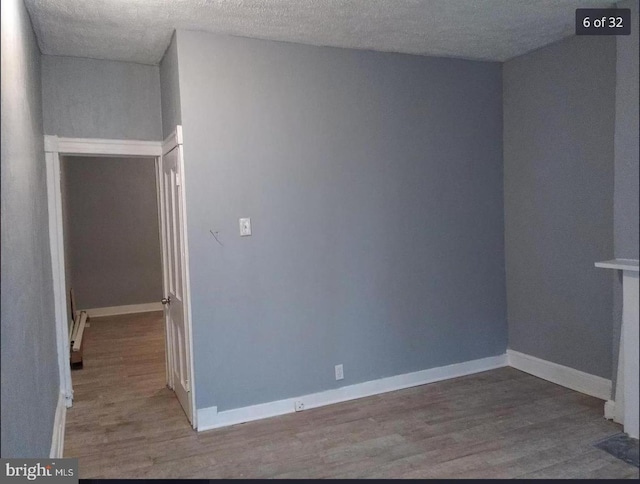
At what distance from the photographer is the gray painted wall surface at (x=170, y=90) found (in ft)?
10.4

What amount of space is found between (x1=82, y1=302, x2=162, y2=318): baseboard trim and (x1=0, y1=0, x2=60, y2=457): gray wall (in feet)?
14.8

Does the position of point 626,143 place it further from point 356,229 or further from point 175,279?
point 175,279

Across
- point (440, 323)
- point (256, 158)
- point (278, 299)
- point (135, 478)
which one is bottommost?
point (135, 478)

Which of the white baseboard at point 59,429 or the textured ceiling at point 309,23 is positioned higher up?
the textured ceiling at point 309,23

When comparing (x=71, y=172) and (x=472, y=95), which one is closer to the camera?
(x=472, y=95)

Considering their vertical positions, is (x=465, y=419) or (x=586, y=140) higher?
(x=586, y=140)

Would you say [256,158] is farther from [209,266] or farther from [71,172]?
[71,172]

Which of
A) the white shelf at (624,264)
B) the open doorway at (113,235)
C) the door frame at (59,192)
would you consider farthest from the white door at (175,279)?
the open doorway at (113,235)

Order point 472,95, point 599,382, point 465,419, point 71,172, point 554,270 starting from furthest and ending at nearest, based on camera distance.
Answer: point 71,172 < point 472,95 < point 554,270 < point 599,382 < point 465,419

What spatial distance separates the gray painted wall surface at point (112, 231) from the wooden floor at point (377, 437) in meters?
3.40

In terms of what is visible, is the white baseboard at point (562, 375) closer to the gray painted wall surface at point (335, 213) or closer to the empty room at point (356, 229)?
the empty room at point (356, 229)

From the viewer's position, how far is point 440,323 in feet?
13.1

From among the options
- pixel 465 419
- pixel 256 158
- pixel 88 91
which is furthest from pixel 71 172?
pixel 465 419

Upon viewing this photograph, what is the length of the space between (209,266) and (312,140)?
3.77 ft
